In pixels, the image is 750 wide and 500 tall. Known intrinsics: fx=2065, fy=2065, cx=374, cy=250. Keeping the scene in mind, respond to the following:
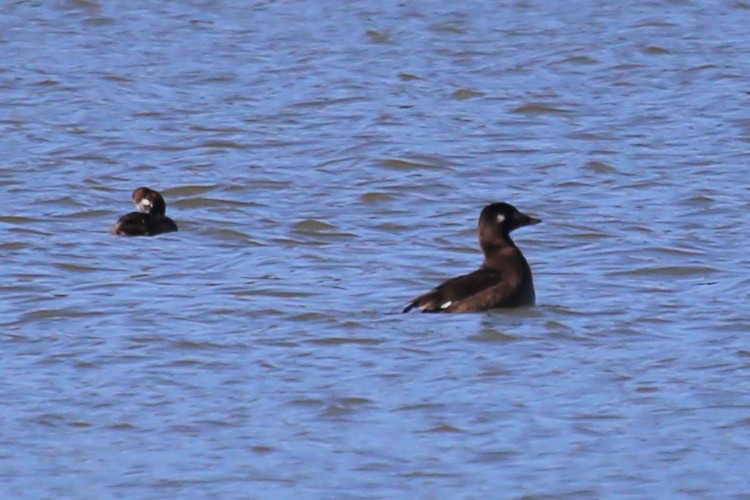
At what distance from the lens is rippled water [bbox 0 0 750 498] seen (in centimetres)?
840

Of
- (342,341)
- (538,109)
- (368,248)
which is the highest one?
(342,341)

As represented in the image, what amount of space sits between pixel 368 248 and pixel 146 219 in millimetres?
1508

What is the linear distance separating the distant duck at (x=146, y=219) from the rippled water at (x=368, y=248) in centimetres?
11

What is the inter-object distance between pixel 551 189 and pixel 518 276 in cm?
377

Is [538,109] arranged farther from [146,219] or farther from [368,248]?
[146,219]

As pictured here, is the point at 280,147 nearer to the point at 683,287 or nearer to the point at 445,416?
the point at 683,287

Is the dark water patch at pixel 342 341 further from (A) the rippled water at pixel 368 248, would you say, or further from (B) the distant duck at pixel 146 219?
(B) the distant duck at pixel 146 219

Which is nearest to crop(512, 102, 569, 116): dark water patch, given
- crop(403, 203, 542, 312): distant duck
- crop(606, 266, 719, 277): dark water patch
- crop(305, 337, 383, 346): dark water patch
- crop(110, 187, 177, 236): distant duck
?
crop(110, 187, 177, 236): distant duck

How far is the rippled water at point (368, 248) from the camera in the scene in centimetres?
840

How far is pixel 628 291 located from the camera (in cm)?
1170

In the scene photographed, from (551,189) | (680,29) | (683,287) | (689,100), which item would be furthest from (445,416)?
(680,29)

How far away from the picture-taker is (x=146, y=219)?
1346cm

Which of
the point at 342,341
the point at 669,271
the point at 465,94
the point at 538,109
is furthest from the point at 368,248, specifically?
the point at 465,94

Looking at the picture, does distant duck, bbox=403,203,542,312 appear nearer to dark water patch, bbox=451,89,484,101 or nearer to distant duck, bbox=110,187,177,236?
distant duck, bbox=110,187,177,236
